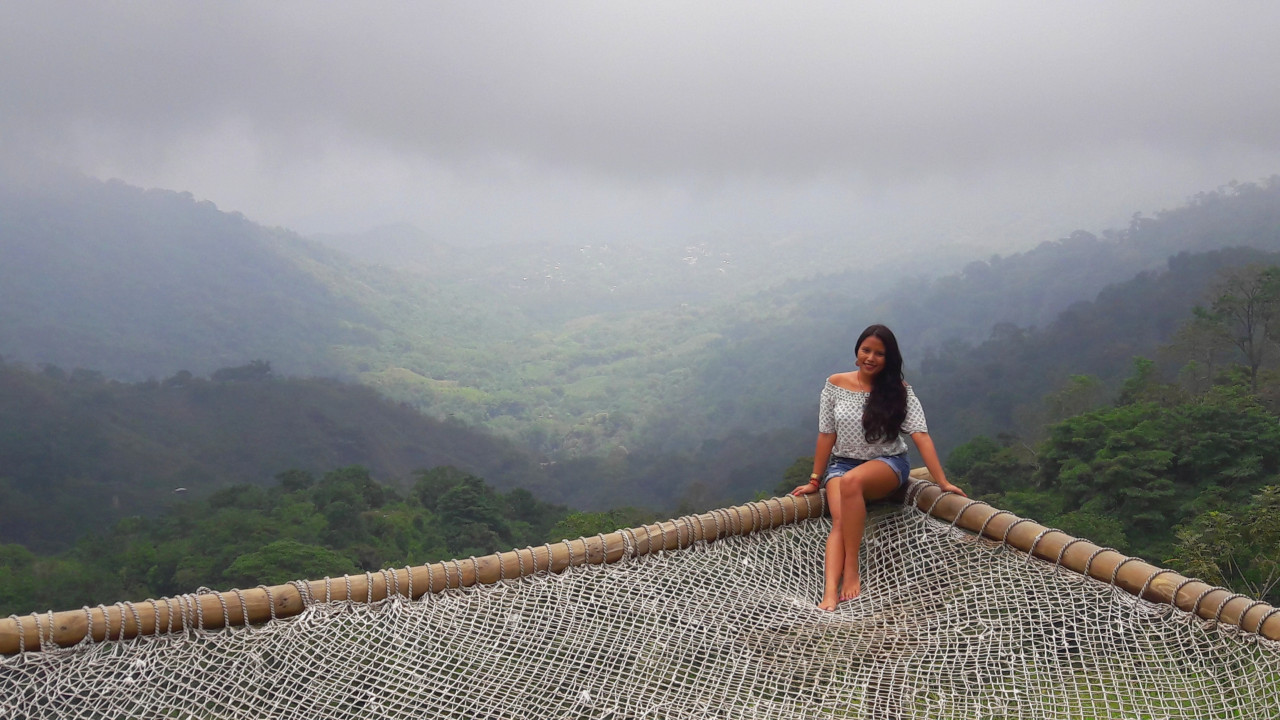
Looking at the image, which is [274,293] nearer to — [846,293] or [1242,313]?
[846,293]

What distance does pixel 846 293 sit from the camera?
147 ft

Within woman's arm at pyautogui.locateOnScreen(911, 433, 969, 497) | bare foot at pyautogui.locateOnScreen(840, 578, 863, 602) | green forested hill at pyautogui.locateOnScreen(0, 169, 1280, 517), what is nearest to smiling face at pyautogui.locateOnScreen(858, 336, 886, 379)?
woman's arm at pyautogui.locateOnScreen(911, 433, 969, 497)

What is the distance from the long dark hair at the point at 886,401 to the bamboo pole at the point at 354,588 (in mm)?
349

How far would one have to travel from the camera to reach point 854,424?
241 centimetres

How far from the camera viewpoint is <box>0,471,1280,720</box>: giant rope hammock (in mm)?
1609

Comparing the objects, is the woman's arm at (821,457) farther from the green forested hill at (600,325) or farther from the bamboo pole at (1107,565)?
the green forested hill at (600,325)

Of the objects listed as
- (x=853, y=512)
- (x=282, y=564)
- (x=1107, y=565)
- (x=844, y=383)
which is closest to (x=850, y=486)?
(x=853, y=512)

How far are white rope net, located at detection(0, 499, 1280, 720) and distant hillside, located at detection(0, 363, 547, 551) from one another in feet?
61.4

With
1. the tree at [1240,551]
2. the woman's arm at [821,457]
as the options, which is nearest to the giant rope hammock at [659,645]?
the woman's arm at [821,457]

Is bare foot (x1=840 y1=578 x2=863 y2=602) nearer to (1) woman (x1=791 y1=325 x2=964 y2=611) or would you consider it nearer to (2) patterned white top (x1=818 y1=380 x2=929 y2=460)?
(1) woman (x1=791 y1=325 x2=964 y2=611)

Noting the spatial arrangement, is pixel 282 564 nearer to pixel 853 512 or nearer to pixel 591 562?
pixel 591 562

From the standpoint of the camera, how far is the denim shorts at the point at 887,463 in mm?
2424

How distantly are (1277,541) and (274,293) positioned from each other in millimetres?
38465

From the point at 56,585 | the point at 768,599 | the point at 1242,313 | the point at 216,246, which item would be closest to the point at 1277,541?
the point at 768,599
